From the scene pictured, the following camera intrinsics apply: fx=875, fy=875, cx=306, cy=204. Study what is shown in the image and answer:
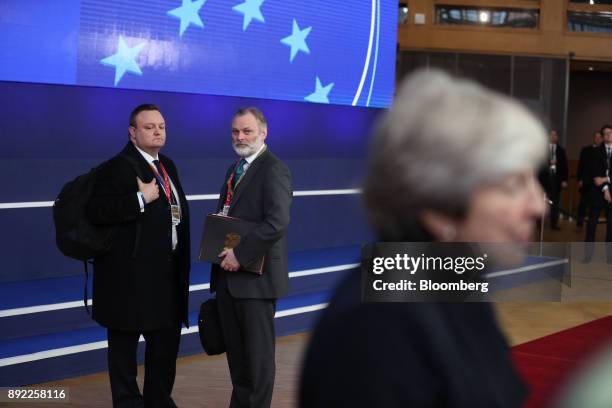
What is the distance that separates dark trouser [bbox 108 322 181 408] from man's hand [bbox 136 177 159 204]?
626 mm

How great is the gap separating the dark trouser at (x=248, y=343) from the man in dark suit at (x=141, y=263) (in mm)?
244

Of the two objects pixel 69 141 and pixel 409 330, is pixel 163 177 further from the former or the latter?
pixel 409 330

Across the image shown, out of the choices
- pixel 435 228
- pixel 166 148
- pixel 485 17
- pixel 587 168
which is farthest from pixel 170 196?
pixel 485 17

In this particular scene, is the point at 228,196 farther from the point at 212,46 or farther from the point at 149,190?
the point at 212,46

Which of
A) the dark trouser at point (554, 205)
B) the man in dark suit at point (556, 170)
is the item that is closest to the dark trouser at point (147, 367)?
the dark trouser at point (554, 205)

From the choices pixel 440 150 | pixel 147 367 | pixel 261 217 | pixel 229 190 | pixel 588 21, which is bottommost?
pixel 147 367

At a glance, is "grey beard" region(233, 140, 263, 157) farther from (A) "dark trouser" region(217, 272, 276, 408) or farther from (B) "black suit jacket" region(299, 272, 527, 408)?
(B) "black suit jacket" region(299, 272, 527, 408)

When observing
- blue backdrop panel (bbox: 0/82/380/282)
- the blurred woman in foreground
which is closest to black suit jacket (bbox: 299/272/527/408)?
the blurred woman in foreground

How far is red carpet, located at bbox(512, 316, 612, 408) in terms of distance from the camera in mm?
4832

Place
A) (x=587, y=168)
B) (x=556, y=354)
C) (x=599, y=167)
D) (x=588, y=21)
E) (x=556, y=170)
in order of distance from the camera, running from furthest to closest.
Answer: (x=588, y=21) < (x=556, y=170) < (x=587, y=168) < (x=599, y=167) < (x=556, y=354)

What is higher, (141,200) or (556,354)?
(141,200)

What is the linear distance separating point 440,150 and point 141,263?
3027 millimetres

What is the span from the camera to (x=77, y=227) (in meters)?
3.79

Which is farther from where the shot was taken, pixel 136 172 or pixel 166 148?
pixel 166 148
